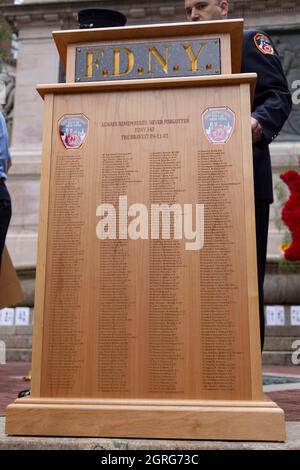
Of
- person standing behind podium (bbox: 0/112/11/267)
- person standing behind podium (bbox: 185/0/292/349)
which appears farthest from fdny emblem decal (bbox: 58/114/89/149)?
person standing behind podium (bbox: 0/112/11/267)

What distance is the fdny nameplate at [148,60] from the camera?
218 centimetres

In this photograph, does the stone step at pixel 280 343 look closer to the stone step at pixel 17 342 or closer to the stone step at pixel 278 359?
the stone step at pixel 278 359

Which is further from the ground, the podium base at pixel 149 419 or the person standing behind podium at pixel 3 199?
the person standing behind podium at pixel 3 199

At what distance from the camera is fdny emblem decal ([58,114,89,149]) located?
216 cm

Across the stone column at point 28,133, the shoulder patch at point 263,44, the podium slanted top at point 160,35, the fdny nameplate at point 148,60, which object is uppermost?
the stone column at point 28,133

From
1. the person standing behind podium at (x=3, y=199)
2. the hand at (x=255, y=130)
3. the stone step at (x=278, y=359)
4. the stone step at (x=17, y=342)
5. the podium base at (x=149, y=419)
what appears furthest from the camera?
the stone step at (x=17, y=342)

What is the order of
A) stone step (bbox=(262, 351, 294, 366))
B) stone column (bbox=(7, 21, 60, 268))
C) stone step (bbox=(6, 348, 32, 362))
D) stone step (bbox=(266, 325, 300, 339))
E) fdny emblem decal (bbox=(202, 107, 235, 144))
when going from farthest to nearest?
1. stone column (bbox=(7, 21, 60, 268))
2. stone step (bbox=(6, 348, 32, 362))
3. stone step (bbox=(266, 325, 300, 339))
4. stone step (bbox=(262, 351, 294, 366))
5. fdny emblem decal (bbox=(202, 107, 235, 144))

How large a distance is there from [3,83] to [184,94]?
901 cm

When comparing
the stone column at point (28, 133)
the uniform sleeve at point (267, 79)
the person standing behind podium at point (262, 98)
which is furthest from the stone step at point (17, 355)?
the uniform sleeve at point (267, 79)

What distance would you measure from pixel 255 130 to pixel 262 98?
38cm

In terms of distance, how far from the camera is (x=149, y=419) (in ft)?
6.20

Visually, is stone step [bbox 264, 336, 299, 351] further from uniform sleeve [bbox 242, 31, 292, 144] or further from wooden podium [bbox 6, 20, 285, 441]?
wooden podium [bbox 6, 20, 285, 441]

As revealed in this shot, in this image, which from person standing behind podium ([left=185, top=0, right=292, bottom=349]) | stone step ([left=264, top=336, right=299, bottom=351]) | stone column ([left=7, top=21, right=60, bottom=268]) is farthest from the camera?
stone column ([left=7, top=21, right=60, bottom=268])

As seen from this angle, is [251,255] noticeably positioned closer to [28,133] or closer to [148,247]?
[148,247]
